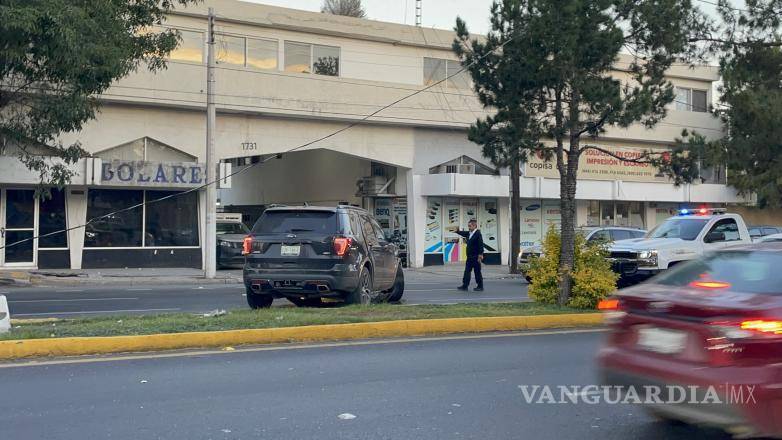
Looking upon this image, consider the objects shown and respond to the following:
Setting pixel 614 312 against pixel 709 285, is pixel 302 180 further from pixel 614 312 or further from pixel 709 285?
pixel 709 285

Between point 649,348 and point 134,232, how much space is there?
73.9ft

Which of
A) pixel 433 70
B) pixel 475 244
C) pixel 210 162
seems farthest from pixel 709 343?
pixel 433 70

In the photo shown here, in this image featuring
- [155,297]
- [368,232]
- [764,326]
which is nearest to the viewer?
[764,326]

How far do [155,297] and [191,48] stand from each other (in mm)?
10797

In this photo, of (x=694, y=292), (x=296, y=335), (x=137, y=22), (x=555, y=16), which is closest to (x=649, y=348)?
(x=694, y=292)

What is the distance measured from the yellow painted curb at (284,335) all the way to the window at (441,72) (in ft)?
61.0

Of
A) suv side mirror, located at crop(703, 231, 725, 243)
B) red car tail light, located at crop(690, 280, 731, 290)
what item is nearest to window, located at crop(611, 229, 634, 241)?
suv side mirror, located at crop(703, 231, 725, 243)

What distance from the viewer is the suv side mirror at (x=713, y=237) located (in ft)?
55.0

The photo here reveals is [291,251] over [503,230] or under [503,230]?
under

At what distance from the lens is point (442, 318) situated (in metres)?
11.3

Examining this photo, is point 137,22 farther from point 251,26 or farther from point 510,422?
point 510,422

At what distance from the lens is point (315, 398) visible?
720cm

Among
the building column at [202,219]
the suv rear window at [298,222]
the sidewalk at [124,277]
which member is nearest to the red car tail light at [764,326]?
the suv rear window at [298,222]

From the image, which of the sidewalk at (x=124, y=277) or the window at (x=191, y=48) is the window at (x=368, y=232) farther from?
the window at (x=191, y=48)
